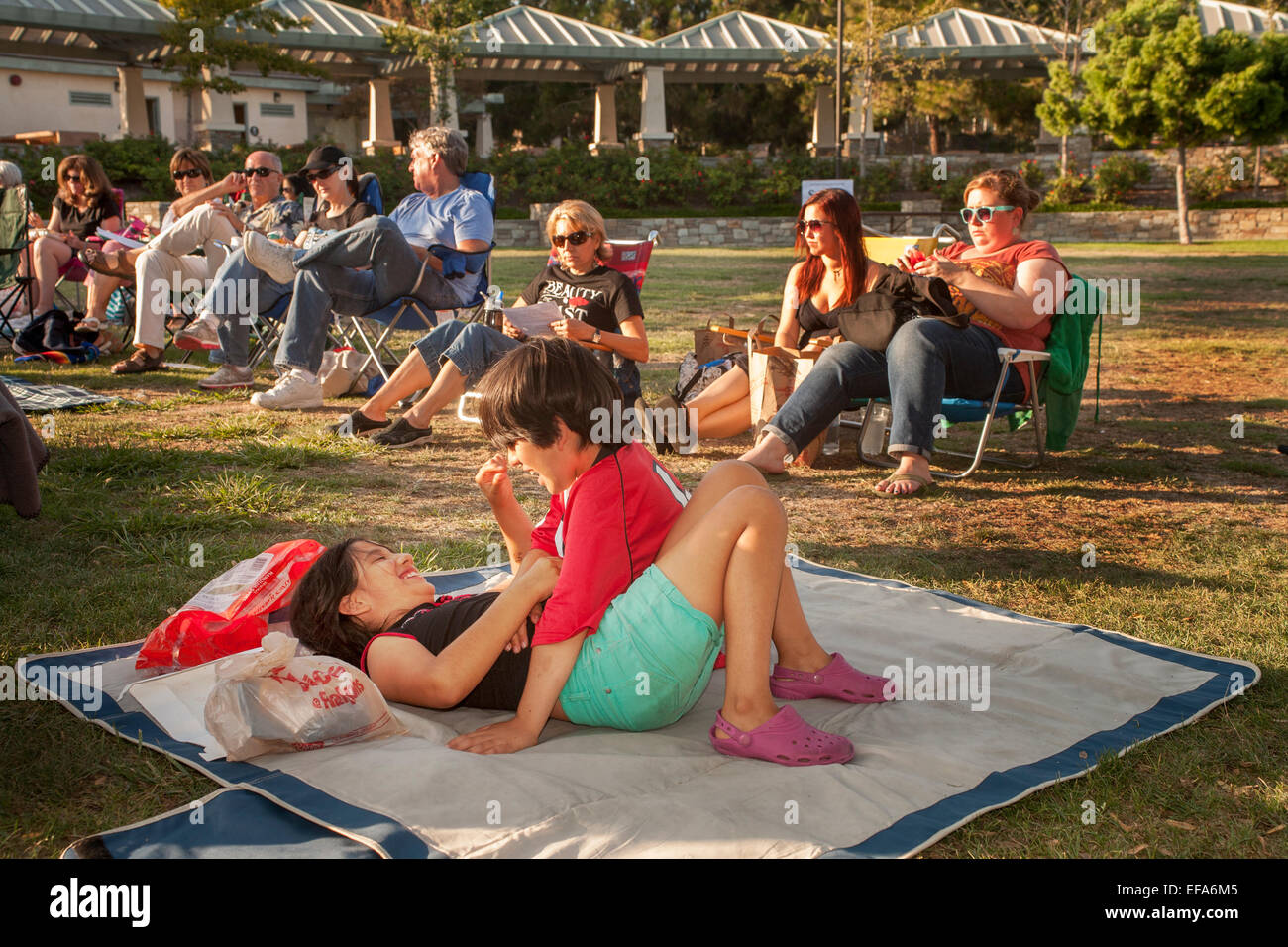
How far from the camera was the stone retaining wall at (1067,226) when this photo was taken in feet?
73.3

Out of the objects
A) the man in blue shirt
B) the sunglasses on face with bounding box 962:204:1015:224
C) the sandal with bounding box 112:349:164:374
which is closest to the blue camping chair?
the man in blue shirt

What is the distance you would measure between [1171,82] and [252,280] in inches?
793

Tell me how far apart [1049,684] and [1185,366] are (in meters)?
5.96

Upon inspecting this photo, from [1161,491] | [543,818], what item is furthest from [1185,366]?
[543,818]

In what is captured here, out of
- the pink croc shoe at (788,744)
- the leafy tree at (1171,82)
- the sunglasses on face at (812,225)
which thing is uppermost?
the leafy tree at (1171,82)

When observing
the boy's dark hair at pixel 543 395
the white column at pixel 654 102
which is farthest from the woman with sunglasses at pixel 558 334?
the white column at pixel 654 102

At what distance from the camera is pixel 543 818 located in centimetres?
→ 217

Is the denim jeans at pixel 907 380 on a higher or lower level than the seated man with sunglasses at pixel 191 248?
lower

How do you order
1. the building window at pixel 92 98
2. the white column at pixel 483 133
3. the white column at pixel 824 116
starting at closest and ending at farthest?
the building window at pixel 92 98 → the white column at pixel 824 116 → the white column at pixel 483 133

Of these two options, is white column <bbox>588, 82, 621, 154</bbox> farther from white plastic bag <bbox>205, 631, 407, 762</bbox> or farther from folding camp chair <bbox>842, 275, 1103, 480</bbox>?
white plastic bag <bbox>205, 631, 407, 762</bbox>

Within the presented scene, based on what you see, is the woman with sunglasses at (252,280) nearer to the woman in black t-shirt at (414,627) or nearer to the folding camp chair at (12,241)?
the folding camp chair at (12,241)

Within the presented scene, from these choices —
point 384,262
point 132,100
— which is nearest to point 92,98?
point 132,100

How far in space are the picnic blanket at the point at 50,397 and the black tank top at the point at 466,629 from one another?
4498 mm

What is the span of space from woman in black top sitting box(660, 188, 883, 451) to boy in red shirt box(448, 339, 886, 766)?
9.62 ft
